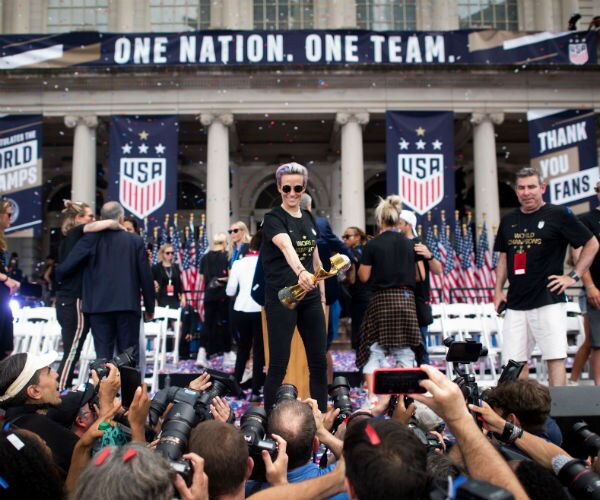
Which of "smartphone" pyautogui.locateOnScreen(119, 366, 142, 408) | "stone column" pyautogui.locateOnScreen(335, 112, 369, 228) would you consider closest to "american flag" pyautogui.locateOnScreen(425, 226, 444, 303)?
"stone column" pyautogui.locateOnScreen(335, 112, 369, 228)

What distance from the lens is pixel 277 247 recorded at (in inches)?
178

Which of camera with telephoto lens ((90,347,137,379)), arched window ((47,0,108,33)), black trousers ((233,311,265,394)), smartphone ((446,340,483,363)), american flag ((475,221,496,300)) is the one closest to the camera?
smartphone ((446,340,483,363))

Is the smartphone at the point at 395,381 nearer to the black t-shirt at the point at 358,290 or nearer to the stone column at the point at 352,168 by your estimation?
the black t-shirt at the point at 358,290

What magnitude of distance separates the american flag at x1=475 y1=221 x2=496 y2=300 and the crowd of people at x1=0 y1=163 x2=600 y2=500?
7229mm

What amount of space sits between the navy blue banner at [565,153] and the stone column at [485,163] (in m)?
1.26

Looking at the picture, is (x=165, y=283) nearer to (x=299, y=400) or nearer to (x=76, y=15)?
(x=299, y=400)

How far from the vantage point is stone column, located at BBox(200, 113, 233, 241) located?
17000 millimetres

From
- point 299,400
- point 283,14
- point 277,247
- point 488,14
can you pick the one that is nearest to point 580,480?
point 299,400

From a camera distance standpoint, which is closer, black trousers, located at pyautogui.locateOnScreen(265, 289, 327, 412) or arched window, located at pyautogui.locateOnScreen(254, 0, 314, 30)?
black trousers, located at pyautogui.locateOnScreen(265, 289, 327, 412)

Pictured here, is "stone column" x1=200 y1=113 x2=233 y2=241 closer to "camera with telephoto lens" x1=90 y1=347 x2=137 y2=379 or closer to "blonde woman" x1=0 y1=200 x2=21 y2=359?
"blonde woman" x1=0 y1=200 x2=21 y2=359

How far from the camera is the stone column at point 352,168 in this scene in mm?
17203

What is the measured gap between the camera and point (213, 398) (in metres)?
2.84

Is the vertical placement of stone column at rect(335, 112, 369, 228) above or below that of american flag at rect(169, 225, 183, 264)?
above

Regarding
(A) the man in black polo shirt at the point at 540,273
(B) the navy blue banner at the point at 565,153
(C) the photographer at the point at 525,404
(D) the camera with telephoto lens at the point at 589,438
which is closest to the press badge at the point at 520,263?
(A) the man in black polo shirt at the point at 540,273
